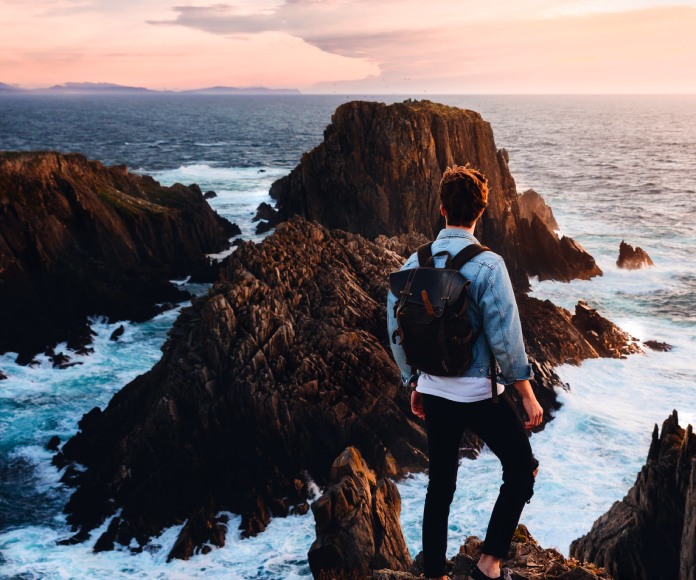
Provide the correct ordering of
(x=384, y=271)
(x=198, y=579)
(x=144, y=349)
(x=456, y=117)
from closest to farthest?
(x=198, y=579)
(x=384, y=271)
(x=144, y=349)
(x=456, y=117)

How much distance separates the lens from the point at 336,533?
1498 cm

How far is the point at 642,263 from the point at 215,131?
143683 mm

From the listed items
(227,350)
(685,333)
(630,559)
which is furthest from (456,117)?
(630,559)

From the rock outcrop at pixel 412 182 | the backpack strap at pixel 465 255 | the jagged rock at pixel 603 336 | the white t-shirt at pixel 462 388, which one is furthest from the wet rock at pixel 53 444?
the rock outcrop at pixel 412 182

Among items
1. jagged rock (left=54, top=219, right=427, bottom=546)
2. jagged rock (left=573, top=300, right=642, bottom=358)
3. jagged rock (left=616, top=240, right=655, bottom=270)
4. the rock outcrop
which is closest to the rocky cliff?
jagged rock (left=54, top=219, right=427, bottom=546)

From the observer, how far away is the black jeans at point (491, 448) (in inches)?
207

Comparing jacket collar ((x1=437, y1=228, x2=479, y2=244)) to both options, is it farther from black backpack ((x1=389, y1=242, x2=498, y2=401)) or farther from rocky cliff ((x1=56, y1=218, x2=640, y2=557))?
rocky cliff ((x1=56, y1=218, x2=640, y2=557))

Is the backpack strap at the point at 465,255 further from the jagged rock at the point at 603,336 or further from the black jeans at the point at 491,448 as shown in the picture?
the jagged rock at the point at 603,336

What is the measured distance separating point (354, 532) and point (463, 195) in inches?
466

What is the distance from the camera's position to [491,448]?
18.2ft

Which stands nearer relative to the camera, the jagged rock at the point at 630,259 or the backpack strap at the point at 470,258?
the backpack strap at the point at 470,258

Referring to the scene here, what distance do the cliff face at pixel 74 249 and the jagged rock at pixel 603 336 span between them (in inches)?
992

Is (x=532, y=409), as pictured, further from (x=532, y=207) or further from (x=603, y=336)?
(x=532, y=207)

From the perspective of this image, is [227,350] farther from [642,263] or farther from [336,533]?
[642,263]
